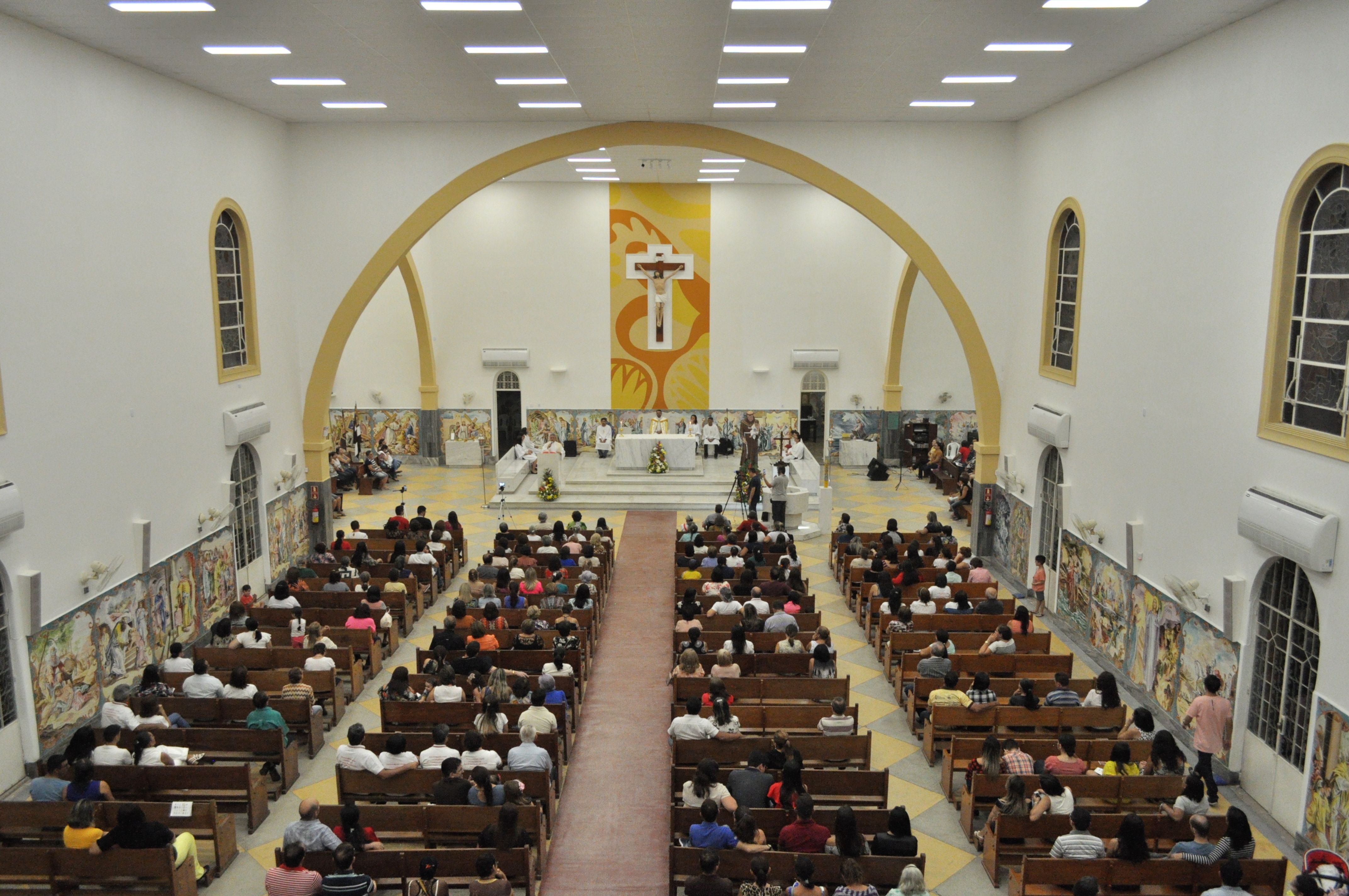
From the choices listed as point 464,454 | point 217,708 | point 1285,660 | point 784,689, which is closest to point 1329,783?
point 1285,660

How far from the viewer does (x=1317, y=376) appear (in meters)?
9.37

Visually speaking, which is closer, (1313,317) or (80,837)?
(80,837)

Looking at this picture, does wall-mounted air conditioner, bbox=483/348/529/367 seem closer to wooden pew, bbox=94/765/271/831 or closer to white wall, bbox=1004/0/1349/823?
white wall, bbox=1004/0/1349/823

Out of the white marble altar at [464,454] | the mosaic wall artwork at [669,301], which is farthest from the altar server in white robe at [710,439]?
the white marble altar at [464,454]

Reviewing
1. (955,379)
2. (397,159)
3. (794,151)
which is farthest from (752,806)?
(955,379)

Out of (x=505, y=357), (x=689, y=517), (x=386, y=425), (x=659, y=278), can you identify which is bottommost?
(x=689, y=517)

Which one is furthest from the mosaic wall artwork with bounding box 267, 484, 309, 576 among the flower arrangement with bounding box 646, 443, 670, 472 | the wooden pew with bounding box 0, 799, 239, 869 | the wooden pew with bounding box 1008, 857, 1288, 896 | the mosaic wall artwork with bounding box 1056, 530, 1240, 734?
the wooden pew with bounding box 1008, 857, 1288, 896

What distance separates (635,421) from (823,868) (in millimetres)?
21680

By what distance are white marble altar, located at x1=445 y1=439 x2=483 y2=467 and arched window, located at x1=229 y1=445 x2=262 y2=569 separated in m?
11.4

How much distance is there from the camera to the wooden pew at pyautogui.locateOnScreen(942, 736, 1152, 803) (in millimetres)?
9391

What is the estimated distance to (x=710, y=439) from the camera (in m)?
28.1

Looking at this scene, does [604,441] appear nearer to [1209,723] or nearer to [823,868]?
[1209,723]

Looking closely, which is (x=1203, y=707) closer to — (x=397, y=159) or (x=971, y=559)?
(x=971, y=559)

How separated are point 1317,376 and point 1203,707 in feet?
11.3
